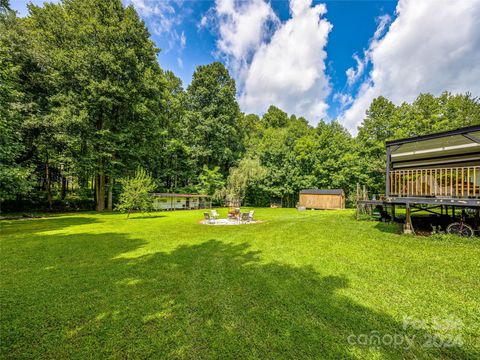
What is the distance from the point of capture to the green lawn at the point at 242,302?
2586 millimetres

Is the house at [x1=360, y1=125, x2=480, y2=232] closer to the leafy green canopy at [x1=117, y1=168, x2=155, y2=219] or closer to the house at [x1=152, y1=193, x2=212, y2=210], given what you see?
the leafy green canopy at [x1=117, y1=168, x2=155, y2=219]

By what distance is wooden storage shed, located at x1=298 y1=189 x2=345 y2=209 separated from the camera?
81.4 ft

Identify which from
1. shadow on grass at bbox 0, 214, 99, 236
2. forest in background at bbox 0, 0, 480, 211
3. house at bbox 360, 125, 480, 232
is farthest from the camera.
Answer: forest in background at bbox 0, 0, 480, 211

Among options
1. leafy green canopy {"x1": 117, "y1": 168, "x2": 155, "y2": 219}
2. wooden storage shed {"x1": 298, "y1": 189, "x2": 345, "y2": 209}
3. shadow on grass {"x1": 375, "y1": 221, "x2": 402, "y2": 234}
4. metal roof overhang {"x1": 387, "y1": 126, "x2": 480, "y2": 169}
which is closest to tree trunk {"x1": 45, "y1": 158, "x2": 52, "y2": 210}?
leafy green canopy {"x1": 117, "y1": 168, "x2": 155, "y2": 219}

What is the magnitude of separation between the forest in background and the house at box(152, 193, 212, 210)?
166cm

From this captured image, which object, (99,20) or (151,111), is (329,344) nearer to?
(151,111)

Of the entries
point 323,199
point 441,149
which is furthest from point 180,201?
point 441,149

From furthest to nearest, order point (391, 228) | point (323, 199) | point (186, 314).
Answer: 1. point (323, 199)
2. point (391, 228)
3. point (186, 314)

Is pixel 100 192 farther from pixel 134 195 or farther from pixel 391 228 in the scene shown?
pixel 391 228

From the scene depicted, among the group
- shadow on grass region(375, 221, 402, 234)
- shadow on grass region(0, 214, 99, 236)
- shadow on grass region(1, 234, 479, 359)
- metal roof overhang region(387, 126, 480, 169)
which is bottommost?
shadow on grass region(0, 214, 99, 236)

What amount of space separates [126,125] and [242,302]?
22.7 m

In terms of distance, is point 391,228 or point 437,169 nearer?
point 437,169

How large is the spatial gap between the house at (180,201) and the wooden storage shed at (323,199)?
13.0 metres

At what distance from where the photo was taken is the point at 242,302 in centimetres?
364
